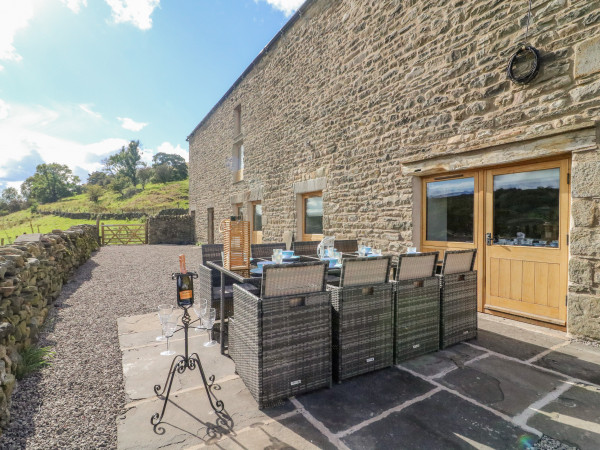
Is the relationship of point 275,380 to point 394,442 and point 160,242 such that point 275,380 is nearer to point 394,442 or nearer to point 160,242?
point 394,442

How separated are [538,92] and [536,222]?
136 cm

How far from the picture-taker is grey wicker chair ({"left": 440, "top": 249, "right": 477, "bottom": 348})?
8.52ft

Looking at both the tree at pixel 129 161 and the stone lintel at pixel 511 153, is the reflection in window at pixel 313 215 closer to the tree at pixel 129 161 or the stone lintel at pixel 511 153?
the stone lintel at pixel 511 153

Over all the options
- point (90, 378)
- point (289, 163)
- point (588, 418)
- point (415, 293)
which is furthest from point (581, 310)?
point (289, 163)

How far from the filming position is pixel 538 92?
3084 millimetres

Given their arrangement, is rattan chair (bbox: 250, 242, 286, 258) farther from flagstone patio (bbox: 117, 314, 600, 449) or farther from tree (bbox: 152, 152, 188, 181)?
tree (bbox: 152, 152, 188, 181)

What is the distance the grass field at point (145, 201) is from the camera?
2880 centimetres

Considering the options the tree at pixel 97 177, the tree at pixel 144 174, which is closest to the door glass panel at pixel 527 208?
the tree at pixel 144 174

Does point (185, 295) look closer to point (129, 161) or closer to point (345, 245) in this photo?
point (345, 245)

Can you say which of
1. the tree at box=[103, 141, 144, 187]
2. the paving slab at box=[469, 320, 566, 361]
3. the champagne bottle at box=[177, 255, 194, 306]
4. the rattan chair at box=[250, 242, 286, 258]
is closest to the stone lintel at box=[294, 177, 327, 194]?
the rattan chair at box=[250, 242, 286, 258]

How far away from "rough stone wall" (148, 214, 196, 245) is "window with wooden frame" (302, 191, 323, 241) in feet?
34.4

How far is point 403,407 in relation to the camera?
1787 mm

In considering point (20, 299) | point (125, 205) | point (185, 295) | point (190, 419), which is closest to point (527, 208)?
point (185, 295)

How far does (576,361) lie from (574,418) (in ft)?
3.22
